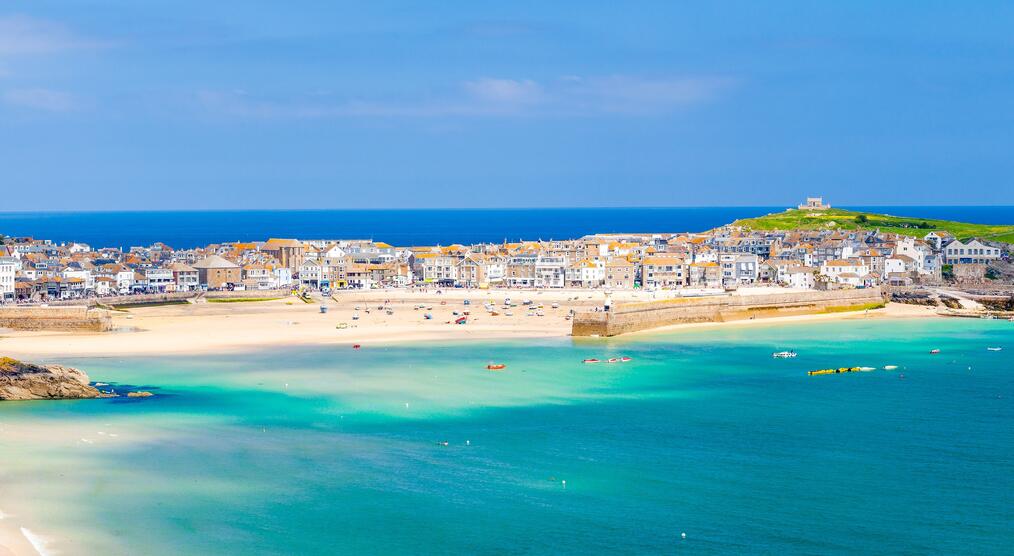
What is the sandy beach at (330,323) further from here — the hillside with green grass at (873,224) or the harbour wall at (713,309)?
the hillside with green grass at (873,224)

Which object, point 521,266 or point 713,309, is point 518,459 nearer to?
point 713,309

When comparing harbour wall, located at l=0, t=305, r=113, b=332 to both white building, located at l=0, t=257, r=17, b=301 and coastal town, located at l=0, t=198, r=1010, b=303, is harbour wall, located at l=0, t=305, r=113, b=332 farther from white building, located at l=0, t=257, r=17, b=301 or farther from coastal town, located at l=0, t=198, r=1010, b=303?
coastal town, located at l=0, t=198, r=1010, b=303

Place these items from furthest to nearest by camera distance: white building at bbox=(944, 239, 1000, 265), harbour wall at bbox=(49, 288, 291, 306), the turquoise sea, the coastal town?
white building at bbox=(944, 239, 1000, 265) → the coastal town → harbour wall at bbox=(49, 288, 291, 306) → the turquoise sea

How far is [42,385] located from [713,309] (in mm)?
41328

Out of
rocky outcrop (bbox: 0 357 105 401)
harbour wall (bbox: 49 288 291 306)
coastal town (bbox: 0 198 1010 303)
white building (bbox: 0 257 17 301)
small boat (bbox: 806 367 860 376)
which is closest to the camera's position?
rocky outcrop (bbox: 0 357 105 401)

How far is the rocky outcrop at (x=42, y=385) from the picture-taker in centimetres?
4269

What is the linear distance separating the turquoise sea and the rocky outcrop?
1.44 metres

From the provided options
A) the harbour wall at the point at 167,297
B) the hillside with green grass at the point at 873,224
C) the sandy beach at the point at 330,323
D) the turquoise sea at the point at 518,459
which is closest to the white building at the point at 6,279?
the harbour wall at the point at 167,297

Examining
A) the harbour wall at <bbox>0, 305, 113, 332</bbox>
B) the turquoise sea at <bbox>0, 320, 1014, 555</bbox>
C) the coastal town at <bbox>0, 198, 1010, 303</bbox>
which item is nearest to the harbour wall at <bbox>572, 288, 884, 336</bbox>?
the coastal town at <bbox>0, 198, 1010, 303</bbox>

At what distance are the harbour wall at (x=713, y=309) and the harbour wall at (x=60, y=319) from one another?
24.7 metres

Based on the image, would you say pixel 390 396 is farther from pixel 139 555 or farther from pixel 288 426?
pixel 139 555

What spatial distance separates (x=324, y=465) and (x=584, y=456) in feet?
23.1

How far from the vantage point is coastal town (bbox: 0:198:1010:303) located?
294ft

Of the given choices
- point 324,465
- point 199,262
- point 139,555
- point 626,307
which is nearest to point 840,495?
point 324,465
